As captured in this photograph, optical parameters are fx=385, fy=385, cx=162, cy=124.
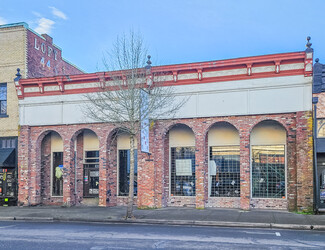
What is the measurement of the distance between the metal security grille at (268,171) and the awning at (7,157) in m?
13.0

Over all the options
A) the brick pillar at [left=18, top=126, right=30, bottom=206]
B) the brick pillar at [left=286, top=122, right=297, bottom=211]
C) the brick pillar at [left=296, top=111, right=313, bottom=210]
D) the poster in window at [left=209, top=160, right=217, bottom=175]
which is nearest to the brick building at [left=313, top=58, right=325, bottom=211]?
the brick pillar at [left=296, top=111, right=313, bottom=210]

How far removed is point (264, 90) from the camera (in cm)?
1736

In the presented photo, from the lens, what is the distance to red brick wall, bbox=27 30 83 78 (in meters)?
22.2

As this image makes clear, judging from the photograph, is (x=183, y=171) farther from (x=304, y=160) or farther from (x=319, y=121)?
(x=319, y=121)

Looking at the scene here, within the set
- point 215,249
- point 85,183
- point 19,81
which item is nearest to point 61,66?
point 19,81

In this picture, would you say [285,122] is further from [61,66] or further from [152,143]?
[61,66]

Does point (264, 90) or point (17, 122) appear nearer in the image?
point (264, 90)

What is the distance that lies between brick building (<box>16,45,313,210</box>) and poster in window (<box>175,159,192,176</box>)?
51 mm

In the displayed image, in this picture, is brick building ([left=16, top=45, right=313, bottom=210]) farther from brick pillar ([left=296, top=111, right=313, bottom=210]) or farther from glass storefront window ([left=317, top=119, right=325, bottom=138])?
glass storefront window ([left=317, top=119, right=325, bottom=138])

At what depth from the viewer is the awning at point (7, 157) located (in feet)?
68.6

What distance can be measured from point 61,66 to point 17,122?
6.18 meters

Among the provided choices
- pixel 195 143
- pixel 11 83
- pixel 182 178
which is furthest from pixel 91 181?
pixel 11 83

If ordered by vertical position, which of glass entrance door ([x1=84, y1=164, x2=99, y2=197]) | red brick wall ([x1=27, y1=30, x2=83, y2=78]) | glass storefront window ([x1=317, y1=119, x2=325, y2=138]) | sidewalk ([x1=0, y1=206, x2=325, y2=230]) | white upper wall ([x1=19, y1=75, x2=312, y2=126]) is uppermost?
red brick wall ([x1=27, y1=30, x2=83, y2=78])

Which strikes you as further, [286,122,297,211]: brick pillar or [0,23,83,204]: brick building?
[0,23,83,204]: brick building
